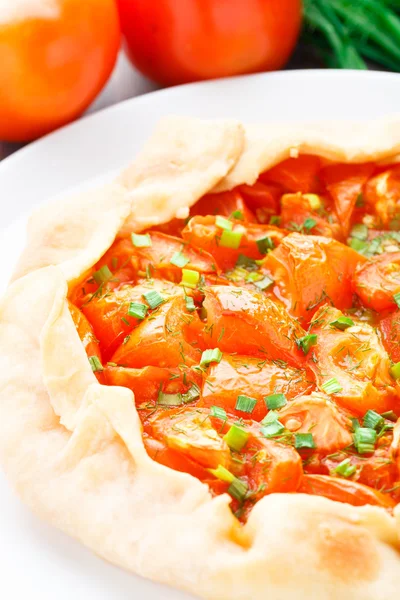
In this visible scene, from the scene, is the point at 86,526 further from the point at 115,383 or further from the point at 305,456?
the point at 305,456

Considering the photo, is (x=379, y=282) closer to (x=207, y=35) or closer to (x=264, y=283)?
(x=264, y=283)

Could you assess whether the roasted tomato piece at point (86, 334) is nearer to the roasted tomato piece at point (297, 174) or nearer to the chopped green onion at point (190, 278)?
the chopped green onion at point (190, 278)

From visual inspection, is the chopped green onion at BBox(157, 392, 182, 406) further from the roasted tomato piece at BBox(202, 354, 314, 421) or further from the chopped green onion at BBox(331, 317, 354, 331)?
the chopped green onion at BBox(331, 317, 354, 331)

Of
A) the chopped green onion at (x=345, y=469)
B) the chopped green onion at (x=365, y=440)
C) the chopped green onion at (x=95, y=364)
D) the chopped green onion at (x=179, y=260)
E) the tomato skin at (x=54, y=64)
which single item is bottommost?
the chopped green onion at (x=365, y=440)

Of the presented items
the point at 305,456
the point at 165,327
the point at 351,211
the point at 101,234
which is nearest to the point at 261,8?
the point at 351,211

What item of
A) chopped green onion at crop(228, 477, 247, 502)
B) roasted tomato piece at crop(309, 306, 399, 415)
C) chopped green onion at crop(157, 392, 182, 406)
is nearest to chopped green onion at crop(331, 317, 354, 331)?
roasted tomato piece at crop(309, 306, 399, 415)

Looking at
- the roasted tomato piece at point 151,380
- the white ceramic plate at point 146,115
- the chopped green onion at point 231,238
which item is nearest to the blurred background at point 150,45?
the white ceramic plate at point 146,115

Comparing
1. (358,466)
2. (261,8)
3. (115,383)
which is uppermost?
(261,8)
